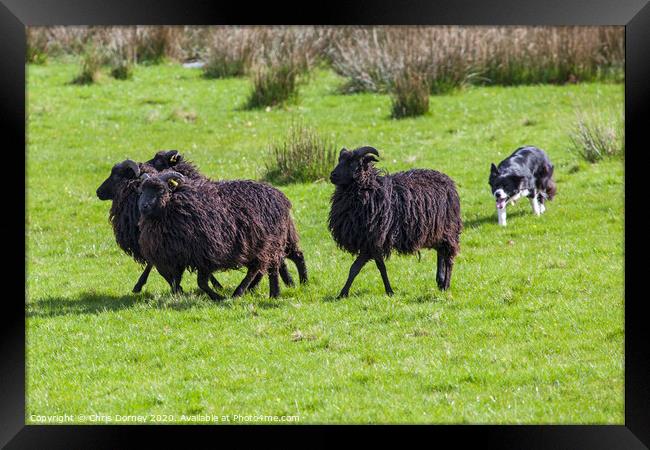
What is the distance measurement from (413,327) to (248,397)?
8.09 feet

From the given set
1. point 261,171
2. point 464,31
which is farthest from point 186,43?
point 261,171

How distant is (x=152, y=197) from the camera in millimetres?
11492

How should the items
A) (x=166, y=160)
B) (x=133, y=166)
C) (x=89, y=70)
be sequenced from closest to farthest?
(x=133, y=166) < (x=166, y=160) < (x=89, y=70)

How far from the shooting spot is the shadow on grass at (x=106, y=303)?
11.6 meters

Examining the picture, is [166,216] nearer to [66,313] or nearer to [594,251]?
[66,313]

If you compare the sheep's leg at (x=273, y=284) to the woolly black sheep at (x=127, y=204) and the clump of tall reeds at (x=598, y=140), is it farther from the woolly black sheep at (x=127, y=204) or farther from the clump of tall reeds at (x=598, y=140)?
the clump of tall reeds at (x=598, y=140)

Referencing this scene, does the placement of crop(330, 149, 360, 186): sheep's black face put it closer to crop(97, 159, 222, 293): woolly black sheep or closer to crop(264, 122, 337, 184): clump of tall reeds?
crop(97, 159, 222, 293): woolly black sheep

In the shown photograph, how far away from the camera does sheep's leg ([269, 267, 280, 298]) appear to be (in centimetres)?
1206

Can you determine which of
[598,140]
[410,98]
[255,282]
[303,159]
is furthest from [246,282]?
[410,98]

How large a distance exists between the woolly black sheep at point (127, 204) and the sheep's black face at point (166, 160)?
145 millimetres

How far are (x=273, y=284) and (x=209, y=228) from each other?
1200 mm

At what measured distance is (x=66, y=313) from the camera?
1169cm

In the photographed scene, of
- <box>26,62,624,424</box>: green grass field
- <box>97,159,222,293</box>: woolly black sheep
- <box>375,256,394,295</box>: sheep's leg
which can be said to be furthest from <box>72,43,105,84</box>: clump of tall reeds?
<box>375,256,394,295</box>: sheep's leg

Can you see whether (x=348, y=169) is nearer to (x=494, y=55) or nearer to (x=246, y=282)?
(x=246, y=282)
